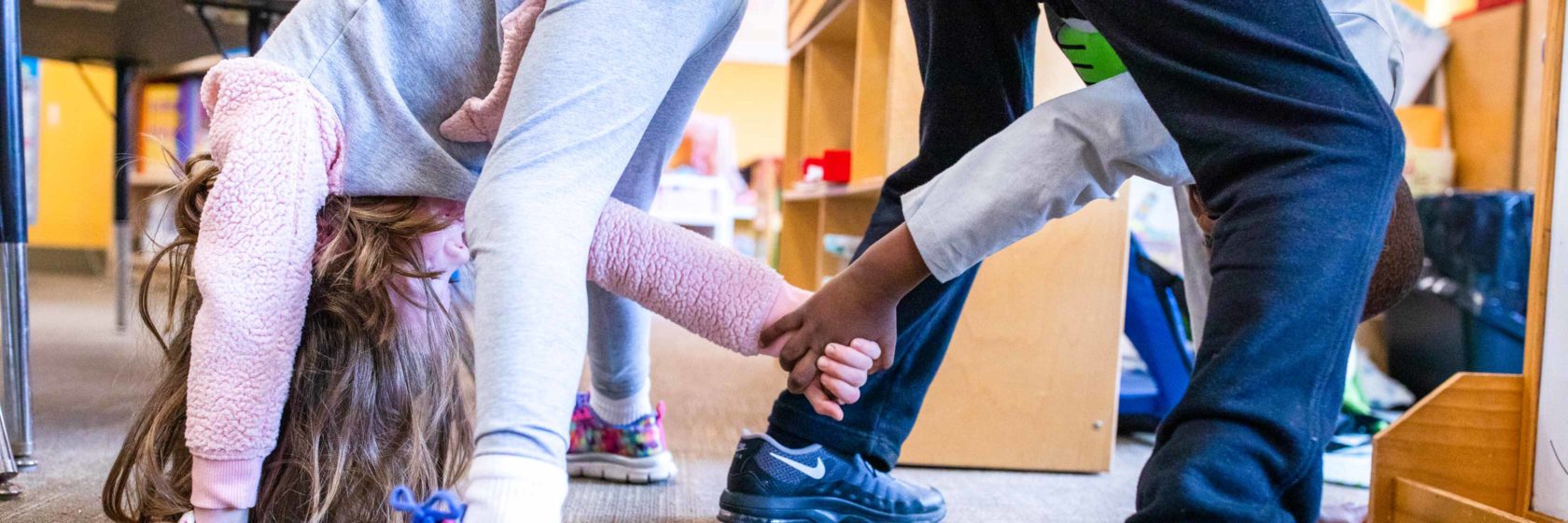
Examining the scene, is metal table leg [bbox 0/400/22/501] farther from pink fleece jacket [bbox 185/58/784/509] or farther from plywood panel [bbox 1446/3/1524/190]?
plywood panel [bbox 1446/3/1524/190]

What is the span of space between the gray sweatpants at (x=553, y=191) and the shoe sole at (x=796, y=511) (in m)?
0.35

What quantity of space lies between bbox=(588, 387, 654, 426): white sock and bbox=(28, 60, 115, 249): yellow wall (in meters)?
5.09

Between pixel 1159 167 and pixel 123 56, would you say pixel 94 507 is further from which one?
pixel 123 56

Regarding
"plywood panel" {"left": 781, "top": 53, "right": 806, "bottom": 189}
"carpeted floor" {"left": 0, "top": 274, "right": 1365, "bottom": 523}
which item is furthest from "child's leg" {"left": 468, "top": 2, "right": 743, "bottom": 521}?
"plywood panel" {"left": 781, "top": 53, "right": 806, "bottom": 189}

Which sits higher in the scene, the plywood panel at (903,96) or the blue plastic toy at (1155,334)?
the plywood panel at (903,96)

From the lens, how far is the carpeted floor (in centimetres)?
98

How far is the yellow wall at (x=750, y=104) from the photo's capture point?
22.0ft

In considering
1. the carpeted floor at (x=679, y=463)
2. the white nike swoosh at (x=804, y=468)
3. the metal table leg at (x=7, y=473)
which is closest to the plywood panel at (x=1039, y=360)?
the carpeted floor at (x=679, y=463)

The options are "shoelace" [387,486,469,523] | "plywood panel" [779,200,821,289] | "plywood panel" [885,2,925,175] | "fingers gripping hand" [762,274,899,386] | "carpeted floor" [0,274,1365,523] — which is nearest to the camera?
"shoelace" [387,486,469,523]

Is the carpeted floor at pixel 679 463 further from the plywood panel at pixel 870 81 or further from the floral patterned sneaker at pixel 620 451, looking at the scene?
the plywood panel at pixel 870 81

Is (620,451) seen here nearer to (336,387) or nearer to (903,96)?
(336,387)

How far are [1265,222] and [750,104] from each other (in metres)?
6.36

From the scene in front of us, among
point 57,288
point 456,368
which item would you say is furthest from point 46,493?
point 57,288

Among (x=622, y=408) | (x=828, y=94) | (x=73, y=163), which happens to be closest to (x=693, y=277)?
(x=622, y=408)
